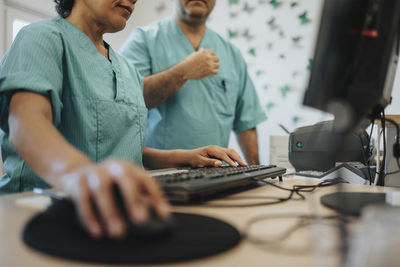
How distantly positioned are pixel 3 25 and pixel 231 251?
93.9 inches

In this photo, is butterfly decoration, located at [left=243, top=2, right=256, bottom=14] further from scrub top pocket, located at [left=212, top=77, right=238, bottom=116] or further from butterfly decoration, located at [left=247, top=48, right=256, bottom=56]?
scrub top pocket, located at [left=212, top=77, right=238, bottom=116]

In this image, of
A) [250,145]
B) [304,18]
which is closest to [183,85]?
[250,145]

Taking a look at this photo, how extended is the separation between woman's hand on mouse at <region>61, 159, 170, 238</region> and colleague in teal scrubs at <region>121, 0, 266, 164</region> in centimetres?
101

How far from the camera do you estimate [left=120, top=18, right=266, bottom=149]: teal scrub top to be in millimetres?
1479

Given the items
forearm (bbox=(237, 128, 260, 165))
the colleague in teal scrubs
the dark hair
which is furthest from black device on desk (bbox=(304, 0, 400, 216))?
forearm (bbox=(237, 128, 260, 165))

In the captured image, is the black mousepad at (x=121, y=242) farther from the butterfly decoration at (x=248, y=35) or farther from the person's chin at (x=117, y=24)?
the butterfly decoration at (x=248, y=35)

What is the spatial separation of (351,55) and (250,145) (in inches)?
47.9

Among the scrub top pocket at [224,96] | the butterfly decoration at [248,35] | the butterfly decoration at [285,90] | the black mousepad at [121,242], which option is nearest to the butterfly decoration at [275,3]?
the butterfly decoration at [248,35]

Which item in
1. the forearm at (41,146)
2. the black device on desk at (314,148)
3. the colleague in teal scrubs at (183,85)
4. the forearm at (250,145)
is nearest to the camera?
the forearm at (41,146)

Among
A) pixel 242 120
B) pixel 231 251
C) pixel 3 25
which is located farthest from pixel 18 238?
pixel 3 25

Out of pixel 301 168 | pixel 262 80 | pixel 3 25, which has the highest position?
pixel 3 25

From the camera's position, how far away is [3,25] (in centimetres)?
220

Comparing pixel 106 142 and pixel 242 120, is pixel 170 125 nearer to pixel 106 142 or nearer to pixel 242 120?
pixel 242 120

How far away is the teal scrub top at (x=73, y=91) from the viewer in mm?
699
